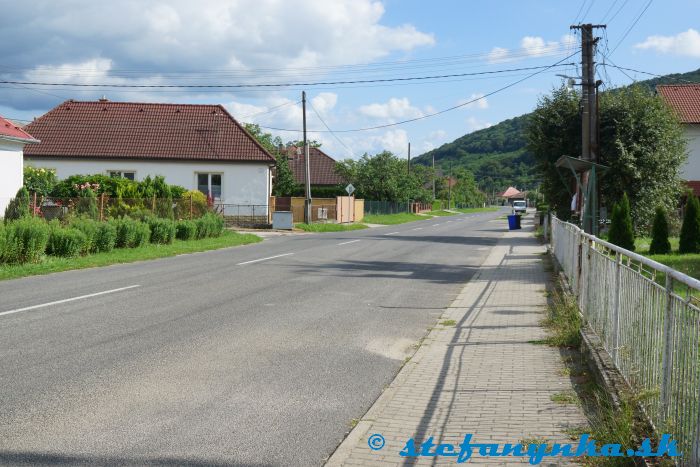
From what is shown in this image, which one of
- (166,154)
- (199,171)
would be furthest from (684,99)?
(166,154)

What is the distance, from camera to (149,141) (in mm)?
42562

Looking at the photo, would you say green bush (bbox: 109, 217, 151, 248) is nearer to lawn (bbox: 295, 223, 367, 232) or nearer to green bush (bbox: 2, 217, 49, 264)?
green bush (bbox: 2, 217, 49, 264)

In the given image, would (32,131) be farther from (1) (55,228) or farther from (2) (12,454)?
(2) (12,454)

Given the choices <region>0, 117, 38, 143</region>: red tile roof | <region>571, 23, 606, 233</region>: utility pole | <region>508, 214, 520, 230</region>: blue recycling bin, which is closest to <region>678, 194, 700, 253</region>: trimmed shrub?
<region>571, 23, 606, 233</region>: utility pole

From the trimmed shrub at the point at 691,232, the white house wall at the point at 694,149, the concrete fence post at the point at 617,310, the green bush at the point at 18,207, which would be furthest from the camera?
the white house wall at the point at 694,149

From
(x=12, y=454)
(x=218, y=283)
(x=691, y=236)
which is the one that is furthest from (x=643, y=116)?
(x=12, y=454)

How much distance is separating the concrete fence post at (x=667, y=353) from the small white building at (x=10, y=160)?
80.7 ft

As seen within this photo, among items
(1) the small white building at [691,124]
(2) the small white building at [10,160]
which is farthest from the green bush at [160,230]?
(1) the small white building at [691,124]

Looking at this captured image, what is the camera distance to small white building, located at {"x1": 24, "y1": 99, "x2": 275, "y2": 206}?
41.3 m

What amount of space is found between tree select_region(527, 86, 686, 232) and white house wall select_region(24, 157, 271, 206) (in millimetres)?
16673

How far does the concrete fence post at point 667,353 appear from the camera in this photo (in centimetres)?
416

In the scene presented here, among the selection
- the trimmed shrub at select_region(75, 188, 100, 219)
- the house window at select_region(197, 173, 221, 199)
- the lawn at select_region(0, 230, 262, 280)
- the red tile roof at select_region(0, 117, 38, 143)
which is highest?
the red tile roof at select_region(0, 117, 38, 143)

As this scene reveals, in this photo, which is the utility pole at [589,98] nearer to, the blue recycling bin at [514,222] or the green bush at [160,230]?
the green bush at [160,230]

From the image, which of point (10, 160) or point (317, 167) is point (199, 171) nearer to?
point (10, 160)
